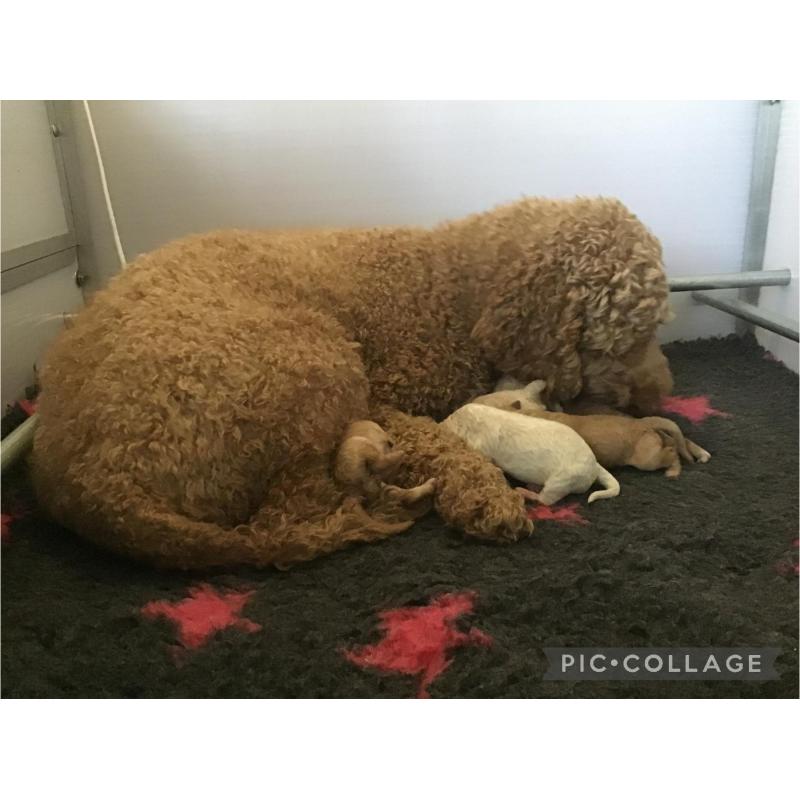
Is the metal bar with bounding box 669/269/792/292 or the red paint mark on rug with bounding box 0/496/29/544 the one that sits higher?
the metal bar with bounding box 669/269/792/292

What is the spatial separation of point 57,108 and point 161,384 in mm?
935

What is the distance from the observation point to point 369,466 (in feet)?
4.52

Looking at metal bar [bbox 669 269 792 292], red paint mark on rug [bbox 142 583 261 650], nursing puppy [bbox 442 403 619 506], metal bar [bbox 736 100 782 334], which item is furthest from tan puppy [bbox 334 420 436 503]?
metal bar [bbox 736 100 782 334]

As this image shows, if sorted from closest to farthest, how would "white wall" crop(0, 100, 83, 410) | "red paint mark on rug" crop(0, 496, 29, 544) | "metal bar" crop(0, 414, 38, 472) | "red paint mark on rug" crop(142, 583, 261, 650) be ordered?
"red paint mark on rug" crop(142, 583, 261, 650) < "red paint mark on rug" crop(0, 496, 29, 544) < "metal bar" crop(0, 414, 38, 472) < "white wall" crop(0, 100, 83, 410)

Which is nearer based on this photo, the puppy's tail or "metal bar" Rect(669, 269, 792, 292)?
the puppy's tail

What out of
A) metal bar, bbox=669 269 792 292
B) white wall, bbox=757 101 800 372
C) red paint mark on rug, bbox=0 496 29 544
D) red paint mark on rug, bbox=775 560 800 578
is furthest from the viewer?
metal bar, bbox=669 269 792 292

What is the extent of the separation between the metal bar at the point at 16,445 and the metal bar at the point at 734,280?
162 centimetres

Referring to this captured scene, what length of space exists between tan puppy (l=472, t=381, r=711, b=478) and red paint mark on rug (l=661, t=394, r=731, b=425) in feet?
0.82

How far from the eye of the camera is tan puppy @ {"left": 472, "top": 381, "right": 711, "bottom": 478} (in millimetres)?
1525

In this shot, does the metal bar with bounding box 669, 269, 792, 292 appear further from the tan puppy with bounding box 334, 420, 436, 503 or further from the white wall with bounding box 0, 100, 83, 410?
the white wall with bounding box 0, 100, 83, 410

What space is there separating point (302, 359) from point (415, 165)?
85 centimetres

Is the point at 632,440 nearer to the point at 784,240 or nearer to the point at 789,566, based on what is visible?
the point at 789,566
